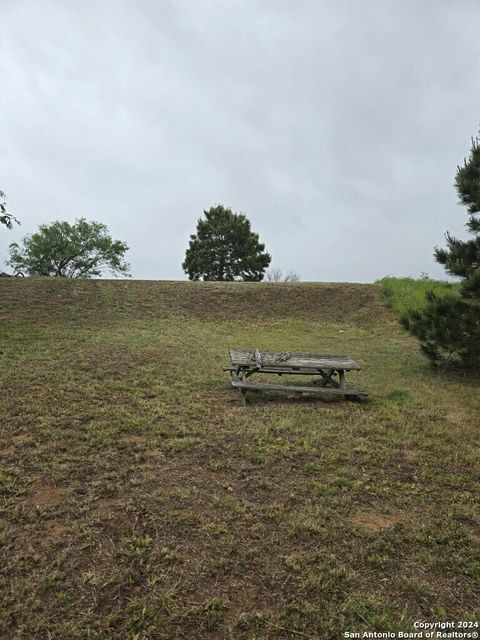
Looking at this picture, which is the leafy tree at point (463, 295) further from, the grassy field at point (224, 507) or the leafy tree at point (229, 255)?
the leafy tree at point (229, 255)

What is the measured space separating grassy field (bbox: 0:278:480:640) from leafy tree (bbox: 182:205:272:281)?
22347 mm

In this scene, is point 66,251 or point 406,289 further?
point 66,251

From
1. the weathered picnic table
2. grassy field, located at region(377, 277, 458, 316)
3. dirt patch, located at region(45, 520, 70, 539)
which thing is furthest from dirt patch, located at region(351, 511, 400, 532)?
grassy field, located at region(377, 277, 458, 316)

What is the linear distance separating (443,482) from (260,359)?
8.43 ft

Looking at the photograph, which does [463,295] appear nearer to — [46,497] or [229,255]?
[46,497]

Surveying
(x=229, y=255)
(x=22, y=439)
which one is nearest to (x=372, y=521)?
(x=22, y=439)

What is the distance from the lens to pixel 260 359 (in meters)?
5.20

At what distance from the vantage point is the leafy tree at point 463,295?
6.39 metres

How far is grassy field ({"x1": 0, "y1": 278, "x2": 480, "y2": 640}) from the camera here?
1.88 meters

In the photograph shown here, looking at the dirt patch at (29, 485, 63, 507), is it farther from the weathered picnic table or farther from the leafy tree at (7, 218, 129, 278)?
the leafy tree at (7, 218, 129, 278)

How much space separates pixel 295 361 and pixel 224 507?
2.81 meters

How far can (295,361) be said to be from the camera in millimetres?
5270

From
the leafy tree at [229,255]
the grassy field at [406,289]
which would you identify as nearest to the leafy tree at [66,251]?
the leafy tree at [229,255]

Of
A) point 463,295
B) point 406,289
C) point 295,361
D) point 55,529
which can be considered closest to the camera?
point 55,529
